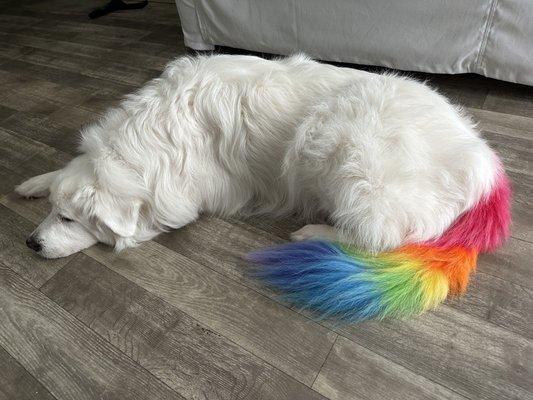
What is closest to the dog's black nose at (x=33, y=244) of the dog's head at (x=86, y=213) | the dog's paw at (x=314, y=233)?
the dog's head at (x=86, y=213)

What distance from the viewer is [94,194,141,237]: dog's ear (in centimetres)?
134

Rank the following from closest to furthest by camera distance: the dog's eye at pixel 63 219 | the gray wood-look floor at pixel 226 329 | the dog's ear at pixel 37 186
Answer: the gray wood-look floor at pixel 226 329, the dog's eye at pixel 63 219, the dog's ear at pixel 37 186

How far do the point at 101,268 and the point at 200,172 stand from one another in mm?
519

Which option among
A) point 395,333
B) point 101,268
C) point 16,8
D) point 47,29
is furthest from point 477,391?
point 16,8

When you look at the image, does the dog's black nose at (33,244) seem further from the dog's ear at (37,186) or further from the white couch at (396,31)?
the white couch at (396,31)

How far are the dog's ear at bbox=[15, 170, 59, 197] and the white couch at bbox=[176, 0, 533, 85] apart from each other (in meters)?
1.45

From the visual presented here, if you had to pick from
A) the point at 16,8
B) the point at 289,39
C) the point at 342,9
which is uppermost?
the point at 342,9

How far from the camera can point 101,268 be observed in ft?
4.83

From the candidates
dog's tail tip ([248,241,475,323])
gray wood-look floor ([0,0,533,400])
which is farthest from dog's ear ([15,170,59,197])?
dog's tail tip ([248,241,475,323])

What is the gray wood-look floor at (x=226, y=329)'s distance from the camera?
1.07 metres

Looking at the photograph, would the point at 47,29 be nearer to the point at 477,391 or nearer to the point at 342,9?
the point at 342,9

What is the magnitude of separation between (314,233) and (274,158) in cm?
31

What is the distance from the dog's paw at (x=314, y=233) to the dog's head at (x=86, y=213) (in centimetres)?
57

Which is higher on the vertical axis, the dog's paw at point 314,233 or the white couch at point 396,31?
the white couch at point 396,31
